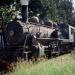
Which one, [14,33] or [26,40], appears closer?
[26,40]

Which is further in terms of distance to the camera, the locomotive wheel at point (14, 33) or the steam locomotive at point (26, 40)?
the locomotive wheel at point (14, 33)

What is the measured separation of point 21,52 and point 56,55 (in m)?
5.88

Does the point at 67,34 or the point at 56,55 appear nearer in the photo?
the point at 56,55

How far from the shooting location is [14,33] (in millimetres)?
16047

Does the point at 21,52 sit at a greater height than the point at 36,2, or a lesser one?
lesser

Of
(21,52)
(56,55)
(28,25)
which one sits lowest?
(56,55)

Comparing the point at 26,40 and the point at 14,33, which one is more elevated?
the point at 14,33

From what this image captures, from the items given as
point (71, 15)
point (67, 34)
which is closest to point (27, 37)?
point (67, 34)

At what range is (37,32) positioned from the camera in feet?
54.6

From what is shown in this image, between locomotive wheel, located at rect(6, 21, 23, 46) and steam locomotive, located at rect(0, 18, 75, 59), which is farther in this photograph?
→ locomotive wheel, located at rect(6, 21, 23, 46)

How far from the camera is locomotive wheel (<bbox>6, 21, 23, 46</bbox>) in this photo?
15.8m

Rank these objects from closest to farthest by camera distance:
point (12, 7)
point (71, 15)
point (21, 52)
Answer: point (21, 52) < point (12, 7) < point (71, 15)

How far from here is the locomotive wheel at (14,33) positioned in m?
15.8

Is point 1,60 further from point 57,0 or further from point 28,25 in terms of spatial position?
point 57,0
